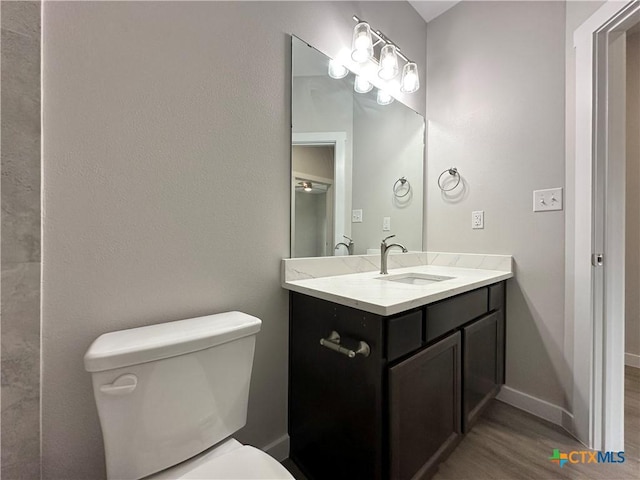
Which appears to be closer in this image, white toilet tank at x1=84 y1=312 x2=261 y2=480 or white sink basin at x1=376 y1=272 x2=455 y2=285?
white toilet tank at x1=84 y1=312 x2=261 y2=480

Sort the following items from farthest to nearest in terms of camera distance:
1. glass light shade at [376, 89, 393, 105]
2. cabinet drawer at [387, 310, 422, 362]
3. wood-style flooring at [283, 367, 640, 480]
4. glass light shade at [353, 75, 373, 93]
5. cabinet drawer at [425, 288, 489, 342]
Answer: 1. glass light shade at [376, 89, 393, 105]
2. glass light shade at [353, 75, 373, 93]
3. wood-style flooring at [283, 367, 640, 480]
4. cabinet drawer at [425, 288, 489, 342]
5. cabinet drawer at [387, 310, 422, 362]

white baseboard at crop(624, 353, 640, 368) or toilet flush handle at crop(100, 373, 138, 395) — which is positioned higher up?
toilet flush handle at crop(100, 373, 138, 395)

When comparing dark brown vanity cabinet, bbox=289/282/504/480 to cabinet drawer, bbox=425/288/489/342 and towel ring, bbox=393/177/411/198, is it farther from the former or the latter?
towel ring, bbox=393/177/411/198

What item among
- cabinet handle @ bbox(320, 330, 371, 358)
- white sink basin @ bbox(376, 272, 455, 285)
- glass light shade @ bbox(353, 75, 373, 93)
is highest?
glass light shade @ bbox(353, 75, 373, 93)

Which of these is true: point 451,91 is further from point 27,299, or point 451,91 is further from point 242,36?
point 27,299

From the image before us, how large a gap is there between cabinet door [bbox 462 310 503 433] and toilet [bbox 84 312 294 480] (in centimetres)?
93

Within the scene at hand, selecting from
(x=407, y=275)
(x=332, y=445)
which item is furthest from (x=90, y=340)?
(x=407, y=275)

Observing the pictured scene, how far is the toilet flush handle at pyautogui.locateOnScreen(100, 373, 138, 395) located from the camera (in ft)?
2.28

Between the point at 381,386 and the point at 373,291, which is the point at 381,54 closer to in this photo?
the point at 373,291

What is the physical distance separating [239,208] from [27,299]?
0.66 m

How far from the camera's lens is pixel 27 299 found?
0.74 m

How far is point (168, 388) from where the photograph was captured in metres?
0.77

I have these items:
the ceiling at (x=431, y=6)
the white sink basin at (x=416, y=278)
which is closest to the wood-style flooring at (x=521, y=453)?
the white sink basin at (x=416, y=278)

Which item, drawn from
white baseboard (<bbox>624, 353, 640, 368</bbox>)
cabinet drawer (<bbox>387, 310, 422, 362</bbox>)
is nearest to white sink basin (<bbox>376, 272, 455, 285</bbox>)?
cabinet drawer (<bbox>387, 310, 422, 362</bbox>)
